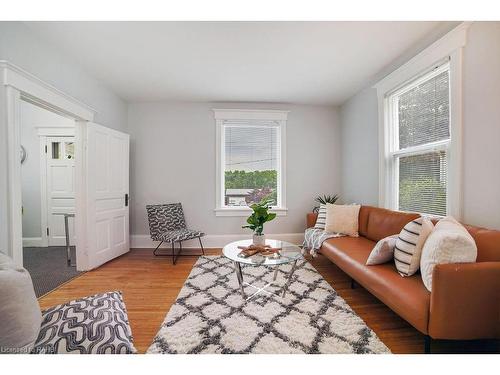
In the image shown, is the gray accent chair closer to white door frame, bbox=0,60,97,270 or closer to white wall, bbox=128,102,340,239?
white wall, bbox=128,102,340,239

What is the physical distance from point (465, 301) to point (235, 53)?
9.20ft

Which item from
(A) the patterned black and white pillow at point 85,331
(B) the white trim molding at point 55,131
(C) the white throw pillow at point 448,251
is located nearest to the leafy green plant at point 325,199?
(C) the white throw pillow at point 448,251

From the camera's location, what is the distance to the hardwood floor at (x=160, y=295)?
1556 mm

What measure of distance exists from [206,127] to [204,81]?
96cm

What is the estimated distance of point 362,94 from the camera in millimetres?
3461

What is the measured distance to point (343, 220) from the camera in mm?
3016

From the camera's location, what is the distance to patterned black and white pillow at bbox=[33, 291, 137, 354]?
941 mm

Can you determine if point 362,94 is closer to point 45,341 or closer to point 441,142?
point 441,142

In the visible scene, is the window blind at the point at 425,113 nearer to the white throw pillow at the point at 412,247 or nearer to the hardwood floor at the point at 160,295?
the white throw pillow at the point at 412,247

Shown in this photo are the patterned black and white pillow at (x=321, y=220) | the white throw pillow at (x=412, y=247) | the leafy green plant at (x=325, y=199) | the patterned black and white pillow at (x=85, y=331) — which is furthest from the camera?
the leafy green plant at (x=325, y=199)

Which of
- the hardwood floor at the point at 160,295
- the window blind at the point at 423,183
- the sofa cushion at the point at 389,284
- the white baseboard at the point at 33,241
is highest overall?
the window blind at the point at 423,183

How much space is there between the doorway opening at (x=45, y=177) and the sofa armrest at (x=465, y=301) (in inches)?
199
